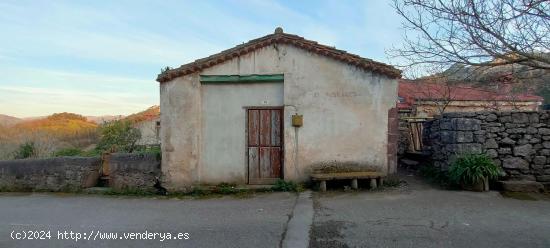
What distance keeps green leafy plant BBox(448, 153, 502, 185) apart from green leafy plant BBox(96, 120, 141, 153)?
11.6 metres

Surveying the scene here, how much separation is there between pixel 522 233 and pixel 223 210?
501 centimetres

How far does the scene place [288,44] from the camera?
29.9ft

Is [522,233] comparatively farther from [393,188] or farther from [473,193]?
[393,188]

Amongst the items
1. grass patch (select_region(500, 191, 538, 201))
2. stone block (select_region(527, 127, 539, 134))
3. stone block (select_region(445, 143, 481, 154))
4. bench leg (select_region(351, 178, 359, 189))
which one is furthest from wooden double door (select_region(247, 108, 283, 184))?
stone block (select_region(527, 127, 539, 134))

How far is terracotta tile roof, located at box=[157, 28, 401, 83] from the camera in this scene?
8.88m

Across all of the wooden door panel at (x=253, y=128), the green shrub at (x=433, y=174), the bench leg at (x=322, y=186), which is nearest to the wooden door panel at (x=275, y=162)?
the wooden door panel at (x=253, y=128)

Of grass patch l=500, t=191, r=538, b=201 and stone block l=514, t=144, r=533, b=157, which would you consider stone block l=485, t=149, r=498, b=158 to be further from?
grass patch l=500, t=191, r=538, b=201

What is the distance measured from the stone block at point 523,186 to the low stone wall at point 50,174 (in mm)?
10055

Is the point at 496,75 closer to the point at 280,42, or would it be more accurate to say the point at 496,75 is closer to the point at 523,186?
the point at 523,186

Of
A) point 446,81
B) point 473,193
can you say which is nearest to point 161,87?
point 446,81

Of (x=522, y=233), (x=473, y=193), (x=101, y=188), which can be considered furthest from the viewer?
(x=101, y=188)

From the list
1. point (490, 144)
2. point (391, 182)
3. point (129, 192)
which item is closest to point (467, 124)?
point (490, 144)

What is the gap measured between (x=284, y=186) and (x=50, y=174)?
21.3ft

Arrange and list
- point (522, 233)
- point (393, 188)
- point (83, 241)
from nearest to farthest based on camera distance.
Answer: point (522, 233) → point (83, 241) → point (393, 188)
